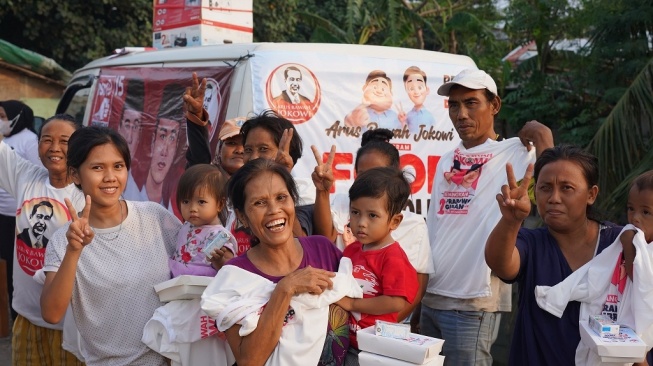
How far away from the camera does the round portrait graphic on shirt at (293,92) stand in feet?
15.8

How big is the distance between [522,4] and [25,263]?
34.8ft

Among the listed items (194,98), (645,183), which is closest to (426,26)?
(194,98)

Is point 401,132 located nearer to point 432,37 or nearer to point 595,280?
point 595,280

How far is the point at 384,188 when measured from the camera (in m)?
2.70

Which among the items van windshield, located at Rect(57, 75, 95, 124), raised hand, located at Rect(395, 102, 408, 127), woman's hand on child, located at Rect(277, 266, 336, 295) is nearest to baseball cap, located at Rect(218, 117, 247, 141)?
woman's hand on child, located at Rect(277, 266, 336, 295)

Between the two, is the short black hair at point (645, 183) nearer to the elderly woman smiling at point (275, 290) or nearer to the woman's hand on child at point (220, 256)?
the elderly woman smiling at point (275, 290)

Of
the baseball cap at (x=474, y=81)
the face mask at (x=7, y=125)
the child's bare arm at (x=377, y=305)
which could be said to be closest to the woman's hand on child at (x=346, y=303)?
the child's bare arm at (x=377, y=305)

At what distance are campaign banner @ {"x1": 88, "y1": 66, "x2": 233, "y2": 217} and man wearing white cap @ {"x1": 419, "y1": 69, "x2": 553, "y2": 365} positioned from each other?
6.70 feet

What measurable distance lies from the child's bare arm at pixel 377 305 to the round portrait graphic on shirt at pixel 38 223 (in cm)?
160

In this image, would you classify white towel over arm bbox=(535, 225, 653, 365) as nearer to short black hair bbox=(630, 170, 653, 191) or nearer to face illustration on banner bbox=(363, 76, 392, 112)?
short black hair bbox=(630, 170, 653, 191)

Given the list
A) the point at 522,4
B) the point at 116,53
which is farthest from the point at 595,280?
the point at 522,4

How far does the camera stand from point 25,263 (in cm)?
356

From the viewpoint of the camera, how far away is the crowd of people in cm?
234

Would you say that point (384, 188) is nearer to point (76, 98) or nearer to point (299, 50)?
point (299, 50)
